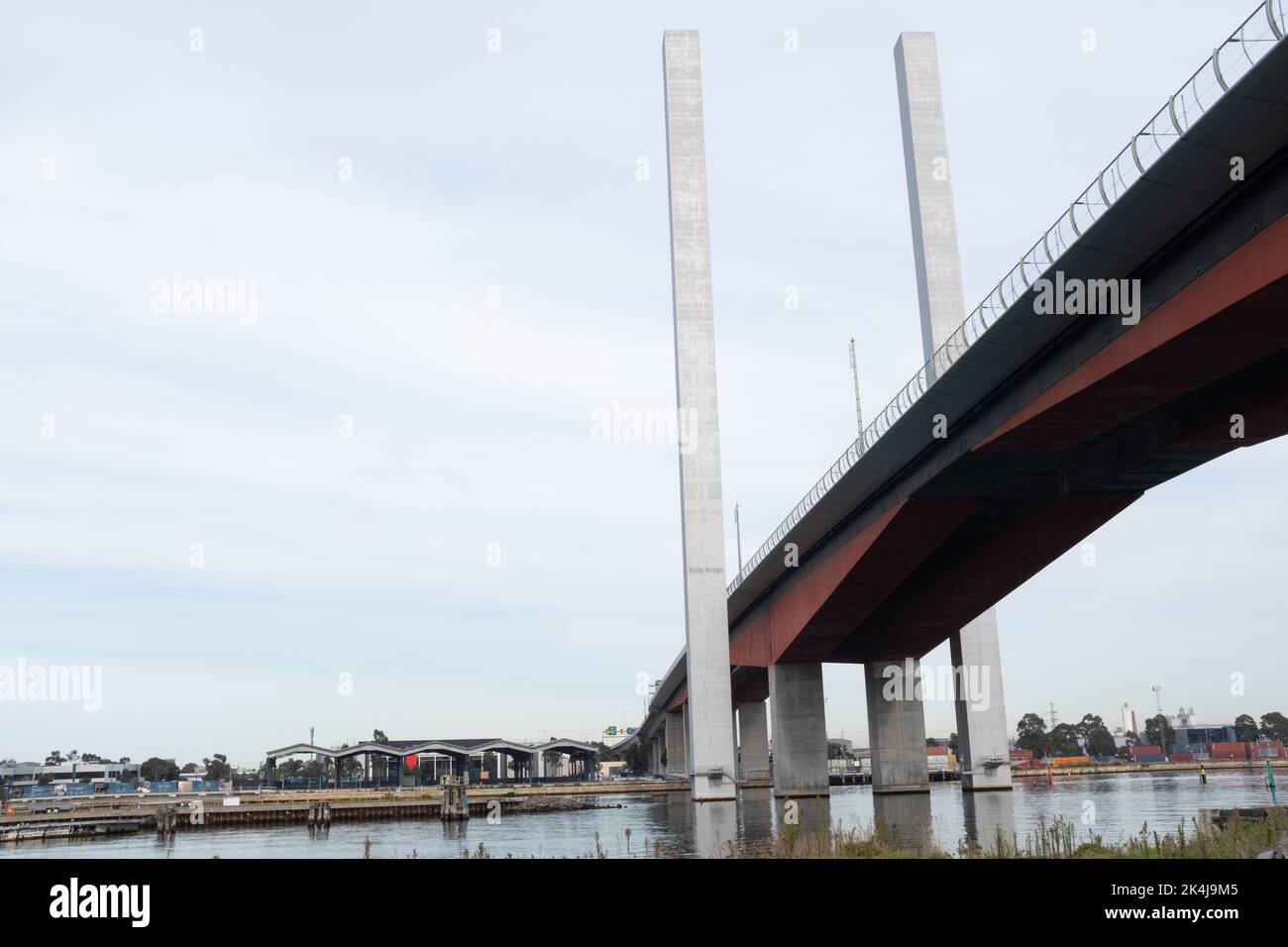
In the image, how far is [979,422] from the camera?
1539 inches

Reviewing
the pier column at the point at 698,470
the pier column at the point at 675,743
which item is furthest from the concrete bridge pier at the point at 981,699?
the pier column at the point at 675,743

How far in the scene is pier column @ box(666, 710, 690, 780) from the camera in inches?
5399

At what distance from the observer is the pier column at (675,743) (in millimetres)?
137125

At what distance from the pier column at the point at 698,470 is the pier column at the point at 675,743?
229ft

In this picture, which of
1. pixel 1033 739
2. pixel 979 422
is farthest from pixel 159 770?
pixel 979 422

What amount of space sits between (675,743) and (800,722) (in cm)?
7051

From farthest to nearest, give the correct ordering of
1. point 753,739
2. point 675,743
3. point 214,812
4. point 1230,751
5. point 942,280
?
point 1230,751 → point 675,743 → point 753,739 → point 214,812 → point 942,280

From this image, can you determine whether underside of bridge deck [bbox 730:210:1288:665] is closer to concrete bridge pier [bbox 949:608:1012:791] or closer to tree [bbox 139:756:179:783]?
concrete bridge pier [bbox 949:608:1012:791]

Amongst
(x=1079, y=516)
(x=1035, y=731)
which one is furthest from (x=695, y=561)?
(x=1035, y=731)

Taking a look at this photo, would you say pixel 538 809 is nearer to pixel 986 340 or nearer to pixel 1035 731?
pixel 986 340

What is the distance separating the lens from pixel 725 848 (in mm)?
34594

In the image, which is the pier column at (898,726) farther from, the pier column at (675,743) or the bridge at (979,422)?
the pier column at (675,743)

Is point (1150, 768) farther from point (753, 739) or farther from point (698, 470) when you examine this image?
point (698, 470)
